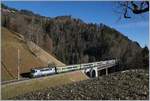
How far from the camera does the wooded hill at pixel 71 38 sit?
120 metres

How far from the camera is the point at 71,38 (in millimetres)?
167000

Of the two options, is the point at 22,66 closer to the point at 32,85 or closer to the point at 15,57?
the point at 15,57

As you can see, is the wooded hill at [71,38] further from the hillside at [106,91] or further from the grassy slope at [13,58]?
the hillside at [106,91]

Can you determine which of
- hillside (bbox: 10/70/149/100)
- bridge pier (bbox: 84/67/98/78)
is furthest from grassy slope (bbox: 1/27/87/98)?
hillside (bbox: 10/70/149/100)

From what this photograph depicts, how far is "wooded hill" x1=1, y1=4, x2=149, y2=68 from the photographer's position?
120m

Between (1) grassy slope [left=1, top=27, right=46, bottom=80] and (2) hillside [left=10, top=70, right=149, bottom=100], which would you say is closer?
(2) hillside [left=10, top=70, right=149, bottom=100]

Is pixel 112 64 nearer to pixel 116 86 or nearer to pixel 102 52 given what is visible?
pixel 102 52

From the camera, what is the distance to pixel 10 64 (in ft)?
233

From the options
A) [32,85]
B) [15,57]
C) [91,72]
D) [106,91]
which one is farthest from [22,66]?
[106,91]

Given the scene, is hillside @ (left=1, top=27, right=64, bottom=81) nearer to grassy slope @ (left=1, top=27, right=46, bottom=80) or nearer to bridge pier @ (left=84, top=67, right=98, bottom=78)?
grassy slope @ (left=1, top=27, right=46, bottom=80)

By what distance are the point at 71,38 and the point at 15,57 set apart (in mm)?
92658

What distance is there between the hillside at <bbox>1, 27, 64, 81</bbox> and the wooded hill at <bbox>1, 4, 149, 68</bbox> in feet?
70.0

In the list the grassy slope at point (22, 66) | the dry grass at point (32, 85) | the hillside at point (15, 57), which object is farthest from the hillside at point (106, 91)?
the hillside at point (15, 57)

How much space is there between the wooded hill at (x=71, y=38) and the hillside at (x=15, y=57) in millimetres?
21340
